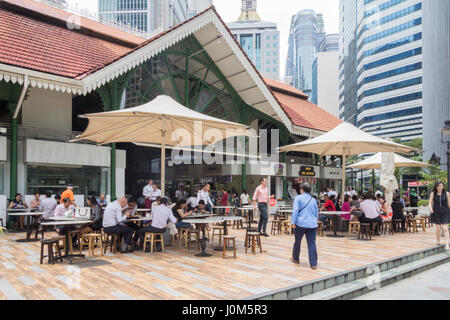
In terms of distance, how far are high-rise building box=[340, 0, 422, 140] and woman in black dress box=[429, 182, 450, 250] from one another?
239 ft

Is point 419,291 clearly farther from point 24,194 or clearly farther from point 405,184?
point 405,184

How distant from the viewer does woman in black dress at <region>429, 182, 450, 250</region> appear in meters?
9.01

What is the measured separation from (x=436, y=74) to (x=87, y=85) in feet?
129

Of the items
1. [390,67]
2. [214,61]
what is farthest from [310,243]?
[390,67]

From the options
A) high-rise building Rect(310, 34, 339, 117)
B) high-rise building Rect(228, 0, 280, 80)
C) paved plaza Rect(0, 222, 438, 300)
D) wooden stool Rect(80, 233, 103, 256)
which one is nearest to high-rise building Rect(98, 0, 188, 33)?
high-rise building Rect(228, 0, 280, 80)

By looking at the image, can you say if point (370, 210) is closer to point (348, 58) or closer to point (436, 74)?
point (436, 74)

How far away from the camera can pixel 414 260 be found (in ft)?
25.4

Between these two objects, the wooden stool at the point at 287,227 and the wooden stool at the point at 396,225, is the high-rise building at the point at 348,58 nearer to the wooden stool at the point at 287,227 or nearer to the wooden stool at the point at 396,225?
the wooden stool at the point at 396,225

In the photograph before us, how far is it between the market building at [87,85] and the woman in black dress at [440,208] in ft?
30.3

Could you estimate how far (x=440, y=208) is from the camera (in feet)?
29.7
